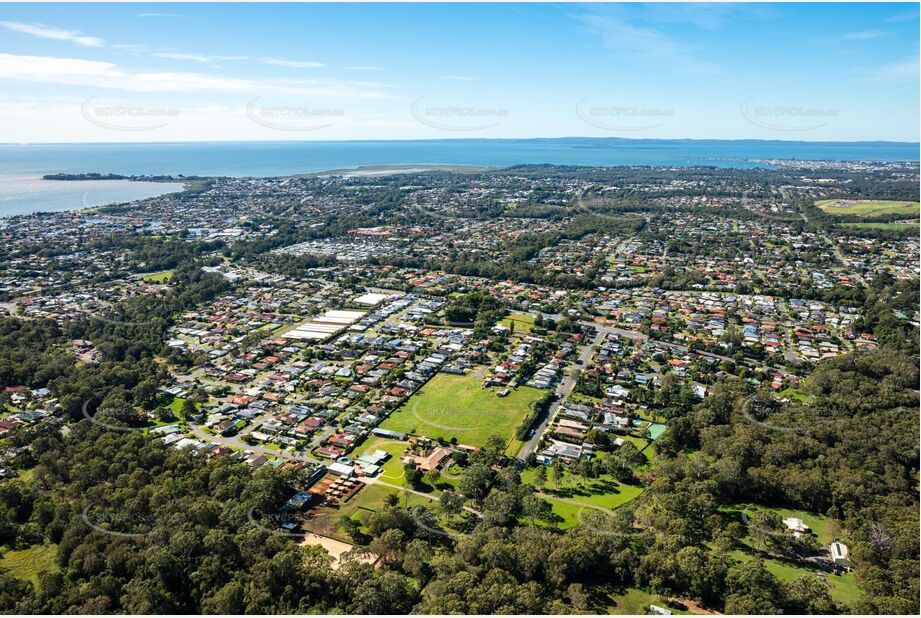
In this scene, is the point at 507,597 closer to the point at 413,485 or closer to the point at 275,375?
the point at 413,485

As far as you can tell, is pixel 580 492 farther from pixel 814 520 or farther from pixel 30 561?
pixel 30 561

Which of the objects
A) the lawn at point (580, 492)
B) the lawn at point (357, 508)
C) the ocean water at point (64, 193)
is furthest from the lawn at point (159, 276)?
the ocean water at point (64, 193)

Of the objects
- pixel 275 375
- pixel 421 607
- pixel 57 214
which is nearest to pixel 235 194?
pixel 57 214

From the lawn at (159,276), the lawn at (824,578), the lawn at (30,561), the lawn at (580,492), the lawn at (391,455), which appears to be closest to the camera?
the lawn at (824,578)

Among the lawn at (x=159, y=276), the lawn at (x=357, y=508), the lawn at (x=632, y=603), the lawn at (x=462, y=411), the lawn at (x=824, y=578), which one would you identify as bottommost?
the lawn at (x=632, y=603)

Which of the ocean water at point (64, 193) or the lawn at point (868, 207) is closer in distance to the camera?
the lawn at point (868, 207)

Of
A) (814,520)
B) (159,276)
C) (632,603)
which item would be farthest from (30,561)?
(159,276)

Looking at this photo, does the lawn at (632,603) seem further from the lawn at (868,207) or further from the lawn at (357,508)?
the lawn at (868,207)
